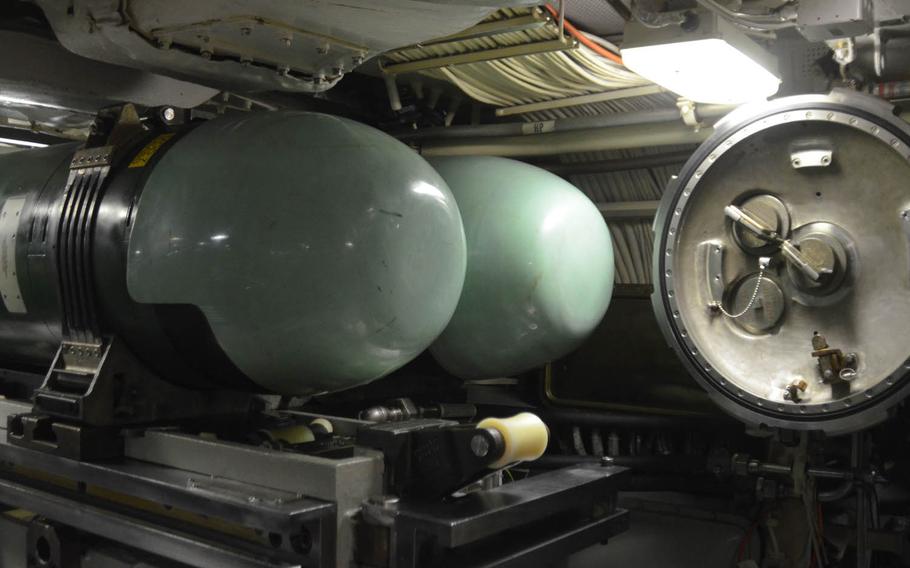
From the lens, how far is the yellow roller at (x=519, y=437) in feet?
5.08

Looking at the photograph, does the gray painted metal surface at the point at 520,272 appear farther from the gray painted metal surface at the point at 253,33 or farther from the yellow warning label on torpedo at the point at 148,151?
the yellow warning label on torpedo at the point at 148,151

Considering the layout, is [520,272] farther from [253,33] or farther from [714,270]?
[253,33]

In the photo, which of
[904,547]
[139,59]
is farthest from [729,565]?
[139,59]

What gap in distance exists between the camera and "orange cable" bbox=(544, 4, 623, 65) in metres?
2.38

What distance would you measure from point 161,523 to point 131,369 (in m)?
0.37

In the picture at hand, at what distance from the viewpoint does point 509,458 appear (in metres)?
1.55

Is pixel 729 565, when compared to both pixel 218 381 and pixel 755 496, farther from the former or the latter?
pixel 218 381

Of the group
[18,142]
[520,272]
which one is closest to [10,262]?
[520,272]

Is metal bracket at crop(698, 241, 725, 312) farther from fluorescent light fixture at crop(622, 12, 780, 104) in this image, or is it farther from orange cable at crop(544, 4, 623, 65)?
orange cable at crop(544, 4, 623, 65)

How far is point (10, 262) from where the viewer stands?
2115 mm

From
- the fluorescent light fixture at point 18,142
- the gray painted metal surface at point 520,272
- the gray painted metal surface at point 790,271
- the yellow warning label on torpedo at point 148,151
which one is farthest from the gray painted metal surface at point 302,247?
the fluorescent light fixture at point 18,142

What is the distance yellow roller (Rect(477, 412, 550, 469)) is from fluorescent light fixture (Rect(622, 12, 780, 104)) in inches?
42.3

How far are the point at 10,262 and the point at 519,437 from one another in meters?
1.35

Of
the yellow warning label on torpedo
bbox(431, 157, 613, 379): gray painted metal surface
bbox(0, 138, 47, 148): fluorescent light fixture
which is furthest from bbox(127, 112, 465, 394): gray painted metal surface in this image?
bbox(0, 138, 47, 148): fluorescent light fixture
